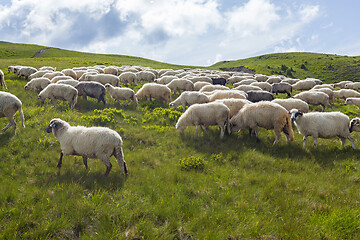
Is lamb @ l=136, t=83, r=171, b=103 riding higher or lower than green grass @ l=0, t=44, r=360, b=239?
higher

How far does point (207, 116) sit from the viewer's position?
33.2ft

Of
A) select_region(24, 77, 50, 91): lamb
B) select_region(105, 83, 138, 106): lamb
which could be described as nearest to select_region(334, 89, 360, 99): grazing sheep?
select_region(105, 83, 138, 106): lamb

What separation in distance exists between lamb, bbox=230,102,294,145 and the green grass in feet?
2.52

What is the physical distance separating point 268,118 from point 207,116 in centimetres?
295

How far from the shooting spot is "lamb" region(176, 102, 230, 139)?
10.1m

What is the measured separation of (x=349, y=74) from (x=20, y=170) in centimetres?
8317

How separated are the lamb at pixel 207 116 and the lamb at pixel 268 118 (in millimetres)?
900

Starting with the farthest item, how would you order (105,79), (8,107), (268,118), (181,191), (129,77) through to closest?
(129,77) → (105,79) → (268,118) → (8,107) → (181,191)

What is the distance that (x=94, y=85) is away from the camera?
45.9 feet

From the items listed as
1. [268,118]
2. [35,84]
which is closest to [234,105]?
[268,118]

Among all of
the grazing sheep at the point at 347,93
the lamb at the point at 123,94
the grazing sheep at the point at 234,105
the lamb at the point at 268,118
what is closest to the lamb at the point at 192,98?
the grazing sheep at the point at 234,105

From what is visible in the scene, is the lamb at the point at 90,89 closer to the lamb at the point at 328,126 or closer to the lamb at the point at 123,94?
the lamb at the point at 123,94

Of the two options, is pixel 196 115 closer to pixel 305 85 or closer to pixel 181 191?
pixel 181 191

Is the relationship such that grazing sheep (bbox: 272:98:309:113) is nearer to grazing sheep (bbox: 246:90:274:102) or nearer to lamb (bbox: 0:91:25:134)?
grazing sheep (bbox: 246:90:274:102)
